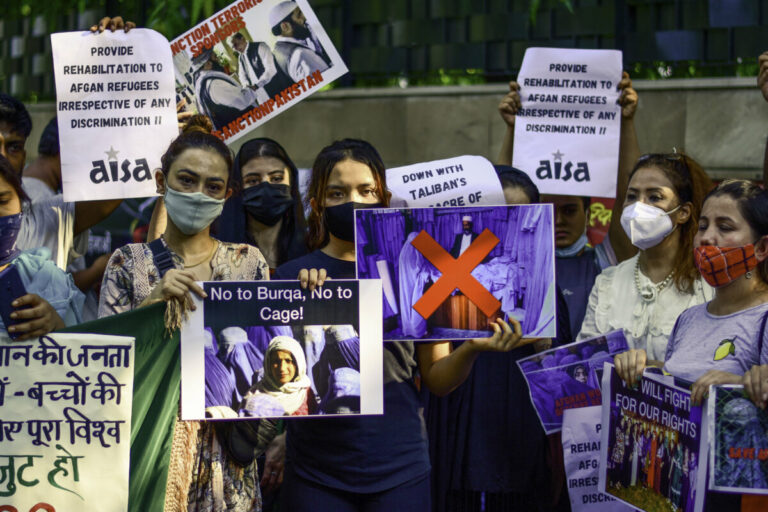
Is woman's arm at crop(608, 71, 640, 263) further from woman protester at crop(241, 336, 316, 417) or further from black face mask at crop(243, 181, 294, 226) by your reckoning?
Result: woman protester at crop(241, 336, 316, 417)

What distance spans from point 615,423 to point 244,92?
2.44 meters

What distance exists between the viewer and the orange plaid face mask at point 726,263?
3568 mm

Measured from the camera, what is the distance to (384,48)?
27.9 ft

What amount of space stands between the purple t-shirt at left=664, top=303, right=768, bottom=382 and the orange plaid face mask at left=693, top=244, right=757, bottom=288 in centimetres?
13

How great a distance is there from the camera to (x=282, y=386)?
3562mm

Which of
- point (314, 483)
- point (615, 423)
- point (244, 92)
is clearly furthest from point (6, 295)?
point (615, 423)

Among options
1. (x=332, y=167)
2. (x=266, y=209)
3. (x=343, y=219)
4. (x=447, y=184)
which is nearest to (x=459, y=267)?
(x=343, y=219)

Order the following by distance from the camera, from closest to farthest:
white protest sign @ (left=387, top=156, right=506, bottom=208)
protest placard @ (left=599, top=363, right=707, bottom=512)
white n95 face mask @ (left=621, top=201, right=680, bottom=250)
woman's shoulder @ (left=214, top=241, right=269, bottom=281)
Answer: protest placard @ (left=599, top=363, right=707, bottom=512) < woman's shoulder @ (left=214, top=241, right=269, bottom=281) < white n95 face mask @ (left=621, top=201, right=680, bottom=250) < white protest sign @ (left=387, top=156, right=506, bottom=208)

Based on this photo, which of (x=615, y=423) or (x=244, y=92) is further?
(x=244, y=92)

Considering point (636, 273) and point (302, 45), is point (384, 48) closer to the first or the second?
point (302, 45)

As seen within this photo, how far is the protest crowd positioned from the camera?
3520 mm

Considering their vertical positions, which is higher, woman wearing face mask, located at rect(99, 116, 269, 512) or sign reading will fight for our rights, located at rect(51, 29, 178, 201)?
sign reading will fight for our rights, located at rect(51, 29, 178, 201)

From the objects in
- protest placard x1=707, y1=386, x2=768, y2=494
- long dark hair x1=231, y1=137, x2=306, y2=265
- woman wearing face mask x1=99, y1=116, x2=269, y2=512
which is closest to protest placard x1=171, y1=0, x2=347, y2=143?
Result: long dark hair x1=231, y1=137, x2=306, y2=265

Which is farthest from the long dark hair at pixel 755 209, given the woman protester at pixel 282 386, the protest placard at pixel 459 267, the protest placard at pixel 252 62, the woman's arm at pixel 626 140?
the protest placard at pixel 252 62
